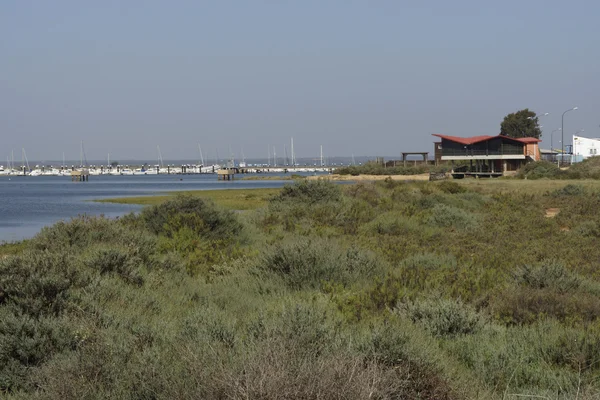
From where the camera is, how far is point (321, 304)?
29.7 feet

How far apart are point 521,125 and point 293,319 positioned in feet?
418

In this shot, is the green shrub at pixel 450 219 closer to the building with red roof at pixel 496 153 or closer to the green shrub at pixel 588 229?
the green shrub at pixel 588 229

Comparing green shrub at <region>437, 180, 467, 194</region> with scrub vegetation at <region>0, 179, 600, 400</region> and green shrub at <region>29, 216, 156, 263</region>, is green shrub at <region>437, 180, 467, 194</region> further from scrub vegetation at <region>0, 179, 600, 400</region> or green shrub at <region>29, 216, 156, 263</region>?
green shrub at <region>29, 216, 156, 263</region>

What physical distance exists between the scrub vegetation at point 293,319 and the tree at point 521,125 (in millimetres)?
114725

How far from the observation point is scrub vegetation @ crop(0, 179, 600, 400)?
5.81m

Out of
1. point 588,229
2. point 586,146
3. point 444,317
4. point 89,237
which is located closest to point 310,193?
point 588,229

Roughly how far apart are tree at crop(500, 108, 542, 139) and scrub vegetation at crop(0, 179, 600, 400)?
11472 cm

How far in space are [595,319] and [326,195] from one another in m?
19.0

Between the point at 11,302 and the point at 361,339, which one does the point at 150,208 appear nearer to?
the point at 11,302

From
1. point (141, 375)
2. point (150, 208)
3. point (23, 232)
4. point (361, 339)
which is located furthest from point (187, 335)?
point (23, 232)

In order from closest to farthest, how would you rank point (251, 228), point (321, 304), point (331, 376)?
1. point (331, 376)
2. point (321, 304)
3. point (251, 228)

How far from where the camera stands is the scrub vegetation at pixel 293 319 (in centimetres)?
581

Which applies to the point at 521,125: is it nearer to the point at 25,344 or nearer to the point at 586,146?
the point at 586,146

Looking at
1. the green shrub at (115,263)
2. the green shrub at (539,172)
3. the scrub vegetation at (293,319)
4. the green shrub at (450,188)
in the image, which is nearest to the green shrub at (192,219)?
the scrub vegetation at (293,319)
